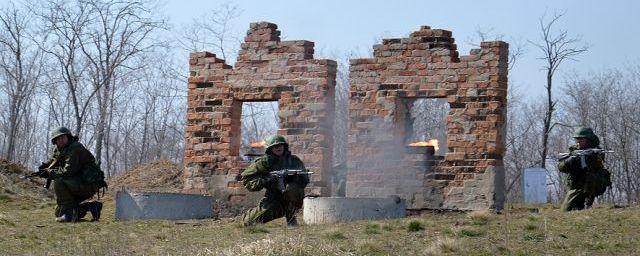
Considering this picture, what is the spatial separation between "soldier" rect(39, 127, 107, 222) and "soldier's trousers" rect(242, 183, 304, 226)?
310 cm

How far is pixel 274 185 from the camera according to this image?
14.8m

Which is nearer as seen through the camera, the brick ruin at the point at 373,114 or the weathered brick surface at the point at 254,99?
the brick ruin at the point at 373,114

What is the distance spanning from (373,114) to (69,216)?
16.2 ft

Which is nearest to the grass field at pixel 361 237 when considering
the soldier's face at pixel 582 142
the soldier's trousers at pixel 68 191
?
the soldier's trousers at pixel 68 191

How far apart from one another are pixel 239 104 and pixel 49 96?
928 inches

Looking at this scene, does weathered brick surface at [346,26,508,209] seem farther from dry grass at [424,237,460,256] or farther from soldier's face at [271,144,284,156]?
dry grass at [424,237,460,256]

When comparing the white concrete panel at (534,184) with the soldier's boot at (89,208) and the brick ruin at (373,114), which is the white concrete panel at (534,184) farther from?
the soldier's boot at (89,208)

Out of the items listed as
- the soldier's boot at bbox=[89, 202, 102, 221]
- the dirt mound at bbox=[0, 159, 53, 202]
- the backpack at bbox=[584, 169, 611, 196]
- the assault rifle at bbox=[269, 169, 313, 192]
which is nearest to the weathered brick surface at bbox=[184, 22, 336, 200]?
the soldier's boot at bbox=[89, 202, 102, 221]

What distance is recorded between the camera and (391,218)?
1532 centimetres

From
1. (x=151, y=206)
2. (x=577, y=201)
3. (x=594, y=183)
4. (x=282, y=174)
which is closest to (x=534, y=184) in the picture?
(x=577, y=201)

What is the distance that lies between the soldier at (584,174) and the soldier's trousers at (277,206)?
4176mm

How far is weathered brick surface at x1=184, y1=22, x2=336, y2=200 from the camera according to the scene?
17969 mm

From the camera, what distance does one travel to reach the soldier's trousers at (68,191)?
16.7m

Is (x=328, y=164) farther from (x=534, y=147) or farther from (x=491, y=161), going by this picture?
(x=534, y=147)
